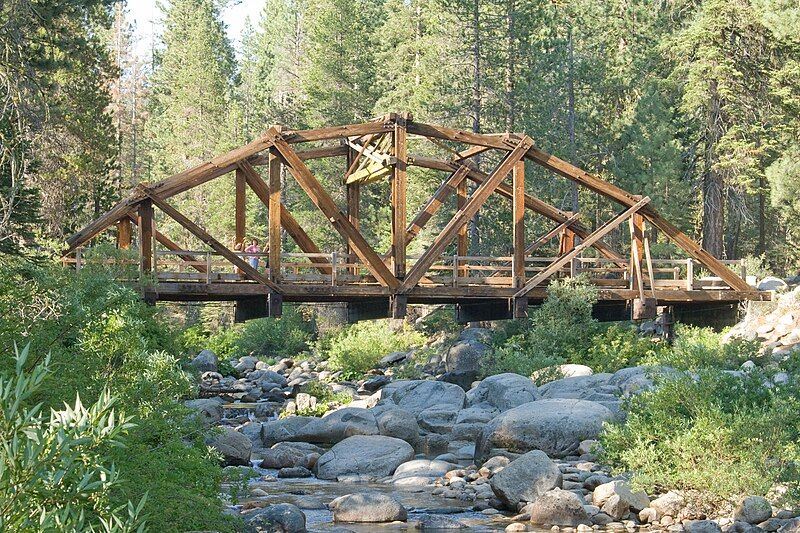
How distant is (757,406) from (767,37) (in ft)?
75.8

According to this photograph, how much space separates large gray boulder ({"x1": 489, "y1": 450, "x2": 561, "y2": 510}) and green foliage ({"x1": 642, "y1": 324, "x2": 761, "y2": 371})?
5.84 meters

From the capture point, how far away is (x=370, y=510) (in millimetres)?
12734

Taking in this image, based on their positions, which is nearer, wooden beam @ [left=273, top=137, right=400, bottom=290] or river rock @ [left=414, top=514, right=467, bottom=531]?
river rock @ [left=414, top=514, right=467, bottom=531]

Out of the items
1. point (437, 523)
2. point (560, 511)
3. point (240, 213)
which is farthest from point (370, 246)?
point (560, 511)

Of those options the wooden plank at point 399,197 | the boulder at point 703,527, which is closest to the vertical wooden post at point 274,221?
the wooden plank at point 399,197

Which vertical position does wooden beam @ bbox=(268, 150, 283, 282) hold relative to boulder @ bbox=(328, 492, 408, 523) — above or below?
above

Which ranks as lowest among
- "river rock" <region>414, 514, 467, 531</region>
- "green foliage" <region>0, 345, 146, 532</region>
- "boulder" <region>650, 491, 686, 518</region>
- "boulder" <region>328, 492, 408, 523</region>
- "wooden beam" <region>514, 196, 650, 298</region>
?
"river rock" <region>414, 514, 467, 531</region>

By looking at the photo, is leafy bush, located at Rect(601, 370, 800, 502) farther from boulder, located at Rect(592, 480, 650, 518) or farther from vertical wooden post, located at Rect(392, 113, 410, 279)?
vertical wooden post, located at Rect(392, 113, 410, 279)

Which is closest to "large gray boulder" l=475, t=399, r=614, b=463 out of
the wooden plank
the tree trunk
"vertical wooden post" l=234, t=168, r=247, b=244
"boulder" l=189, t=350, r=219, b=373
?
the wooden plank

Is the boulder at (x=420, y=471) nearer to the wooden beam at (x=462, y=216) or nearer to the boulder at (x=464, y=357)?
the wooden beam at (x=462, y=216)

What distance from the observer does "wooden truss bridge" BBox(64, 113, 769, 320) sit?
2314cm

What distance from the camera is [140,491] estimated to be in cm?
782

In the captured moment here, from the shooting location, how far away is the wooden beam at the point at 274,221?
2373 cm

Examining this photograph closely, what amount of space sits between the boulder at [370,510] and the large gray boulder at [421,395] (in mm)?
7746
